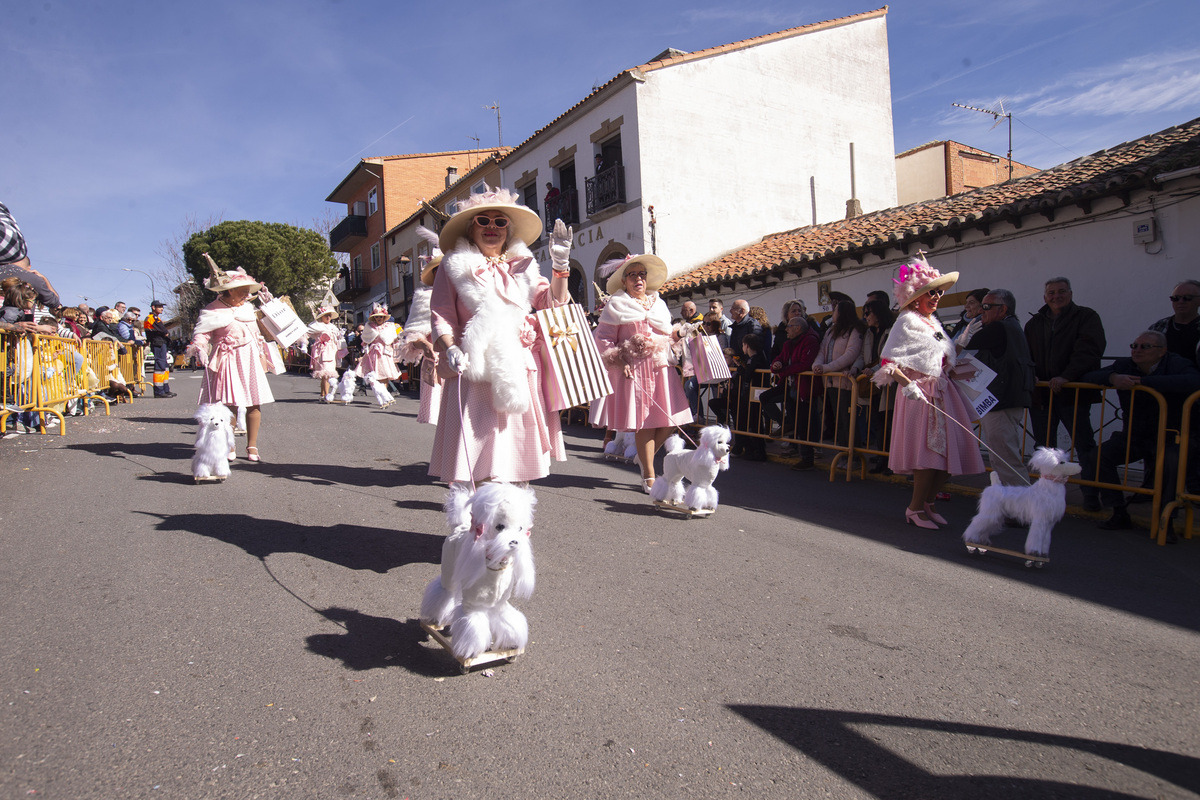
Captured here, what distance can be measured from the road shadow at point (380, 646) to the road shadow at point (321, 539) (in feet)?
2.70

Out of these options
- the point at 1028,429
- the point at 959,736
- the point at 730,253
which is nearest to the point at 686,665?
the point at 959,736

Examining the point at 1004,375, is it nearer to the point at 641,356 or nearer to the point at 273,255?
the point at 641,356

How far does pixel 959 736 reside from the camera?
8.55 feet

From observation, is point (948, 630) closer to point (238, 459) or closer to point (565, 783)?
point (565, 783)

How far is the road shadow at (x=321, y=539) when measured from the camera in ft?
14.8

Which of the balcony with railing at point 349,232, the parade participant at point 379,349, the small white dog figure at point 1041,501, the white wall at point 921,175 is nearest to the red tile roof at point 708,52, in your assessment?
the white wall at point 921,175

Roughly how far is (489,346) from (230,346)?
16.1 feet

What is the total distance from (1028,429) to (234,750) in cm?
787

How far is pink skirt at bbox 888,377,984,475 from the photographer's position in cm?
544

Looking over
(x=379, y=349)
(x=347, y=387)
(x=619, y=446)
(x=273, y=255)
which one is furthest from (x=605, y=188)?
(x=273, y=255)

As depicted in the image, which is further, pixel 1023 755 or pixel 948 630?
pixel 948 630

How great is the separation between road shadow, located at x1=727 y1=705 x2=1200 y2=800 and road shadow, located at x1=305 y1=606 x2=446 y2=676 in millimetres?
1294

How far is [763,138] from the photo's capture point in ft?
72.7

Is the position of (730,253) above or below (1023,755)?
above
